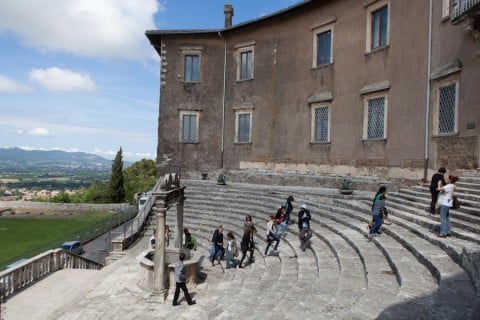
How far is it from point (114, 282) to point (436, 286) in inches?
383

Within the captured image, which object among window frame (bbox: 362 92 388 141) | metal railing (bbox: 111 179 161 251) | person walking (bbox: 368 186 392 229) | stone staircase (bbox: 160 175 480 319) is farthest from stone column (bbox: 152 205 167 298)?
window frame (bbox: 362 92 388 141)

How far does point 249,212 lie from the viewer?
61.5 ft

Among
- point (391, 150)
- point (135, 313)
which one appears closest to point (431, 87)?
point (391, 150)

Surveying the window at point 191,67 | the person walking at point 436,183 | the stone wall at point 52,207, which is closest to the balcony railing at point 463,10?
the person walking at point 436,183

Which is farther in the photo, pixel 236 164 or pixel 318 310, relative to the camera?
pixel 236 164

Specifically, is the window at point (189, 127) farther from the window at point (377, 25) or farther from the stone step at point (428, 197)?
the stone step at point (428, 197)

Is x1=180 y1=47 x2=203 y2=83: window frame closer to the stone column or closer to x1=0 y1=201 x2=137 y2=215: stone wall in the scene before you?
the stone column

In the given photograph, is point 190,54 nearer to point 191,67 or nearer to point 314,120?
point 191,67

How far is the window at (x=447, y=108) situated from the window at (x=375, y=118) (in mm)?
3100

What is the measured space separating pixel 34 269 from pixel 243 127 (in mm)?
17226

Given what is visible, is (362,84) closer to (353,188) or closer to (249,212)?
(353,188)

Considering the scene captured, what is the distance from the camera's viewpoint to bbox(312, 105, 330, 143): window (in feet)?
73.9

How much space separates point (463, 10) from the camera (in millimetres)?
13297

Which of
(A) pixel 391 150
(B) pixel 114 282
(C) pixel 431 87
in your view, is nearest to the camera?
(B) pixel 114 282
